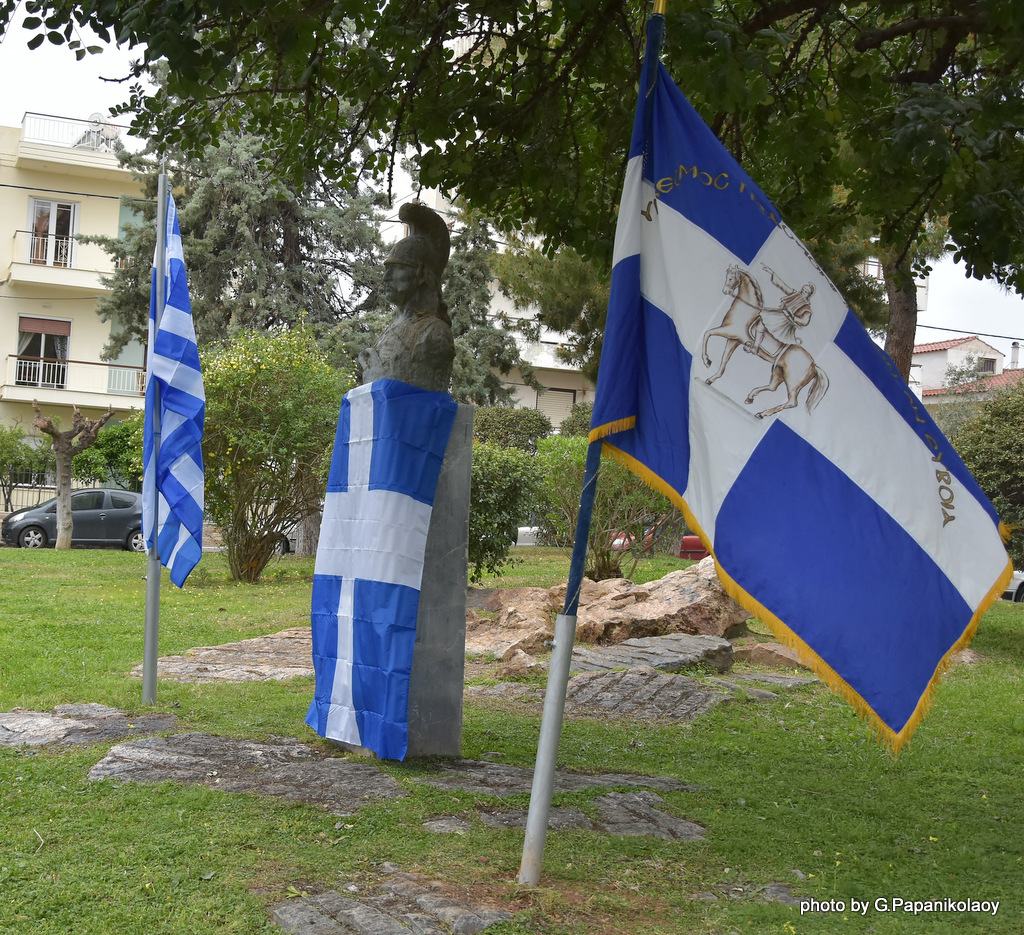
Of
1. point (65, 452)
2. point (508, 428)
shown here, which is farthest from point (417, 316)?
point (508, 428)

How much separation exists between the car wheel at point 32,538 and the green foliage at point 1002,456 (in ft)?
60.2

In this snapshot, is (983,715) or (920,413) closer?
(920,413)

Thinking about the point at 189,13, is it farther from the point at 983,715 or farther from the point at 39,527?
the point at 39,527

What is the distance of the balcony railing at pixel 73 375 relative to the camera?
29203 mm

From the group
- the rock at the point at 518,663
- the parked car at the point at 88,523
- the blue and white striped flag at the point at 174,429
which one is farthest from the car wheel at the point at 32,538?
the blue and white striped flag at the point at 174,429

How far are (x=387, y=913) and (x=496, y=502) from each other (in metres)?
9.89

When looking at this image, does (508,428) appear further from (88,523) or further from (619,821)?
(619,821)

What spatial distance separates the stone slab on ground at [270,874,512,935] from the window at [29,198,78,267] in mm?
30042

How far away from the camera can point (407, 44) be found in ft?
17.1

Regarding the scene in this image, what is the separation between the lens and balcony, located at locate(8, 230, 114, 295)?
2911 centimetres

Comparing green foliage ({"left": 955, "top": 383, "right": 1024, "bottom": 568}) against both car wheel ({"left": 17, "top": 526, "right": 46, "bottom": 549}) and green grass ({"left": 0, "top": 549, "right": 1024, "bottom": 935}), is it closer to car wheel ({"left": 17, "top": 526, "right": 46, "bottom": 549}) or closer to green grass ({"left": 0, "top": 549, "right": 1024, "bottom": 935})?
→ green grass ({"left": 0, "top": 549, "right": 1024, "bottom": 935})

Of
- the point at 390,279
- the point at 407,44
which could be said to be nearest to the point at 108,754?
the point at 390,279

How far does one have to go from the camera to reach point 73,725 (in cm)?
580

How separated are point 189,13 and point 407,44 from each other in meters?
1.78
